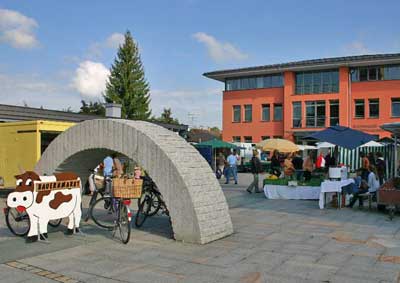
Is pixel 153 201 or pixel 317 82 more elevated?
pixel 317 82

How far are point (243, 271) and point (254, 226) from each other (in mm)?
3537

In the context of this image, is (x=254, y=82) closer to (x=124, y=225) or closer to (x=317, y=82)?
(x=317, y=82)

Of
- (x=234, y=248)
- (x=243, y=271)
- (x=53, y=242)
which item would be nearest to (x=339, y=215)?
(x=234, y=248)

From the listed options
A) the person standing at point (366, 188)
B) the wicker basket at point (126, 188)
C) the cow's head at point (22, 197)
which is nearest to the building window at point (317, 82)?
the person standing at point (366, 188)

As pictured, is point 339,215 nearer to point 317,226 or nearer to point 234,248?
point 317,226

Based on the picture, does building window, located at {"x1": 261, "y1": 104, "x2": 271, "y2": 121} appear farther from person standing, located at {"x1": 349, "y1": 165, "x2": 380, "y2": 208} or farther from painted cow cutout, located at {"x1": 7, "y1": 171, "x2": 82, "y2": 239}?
painted cow cutout, located at {"x1": 7, "y1": 171, "x2": 82, "y2": 239}

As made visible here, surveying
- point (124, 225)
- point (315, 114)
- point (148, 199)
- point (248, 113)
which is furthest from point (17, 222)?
point (248, 113)

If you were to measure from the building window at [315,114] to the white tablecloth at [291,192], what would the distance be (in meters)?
25.6

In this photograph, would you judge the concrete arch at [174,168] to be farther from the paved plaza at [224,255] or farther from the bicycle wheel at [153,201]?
the bicycle wheel at [153,201]

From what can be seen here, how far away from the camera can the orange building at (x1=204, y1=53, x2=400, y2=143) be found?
36.5 m

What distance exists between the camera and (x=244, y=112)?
143 feet

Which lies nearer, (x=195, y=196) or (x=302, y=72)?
(x=195, y=196)

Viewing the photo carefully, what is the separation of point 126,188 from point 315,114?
111 ft

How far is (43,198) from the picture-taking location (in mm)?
7770
